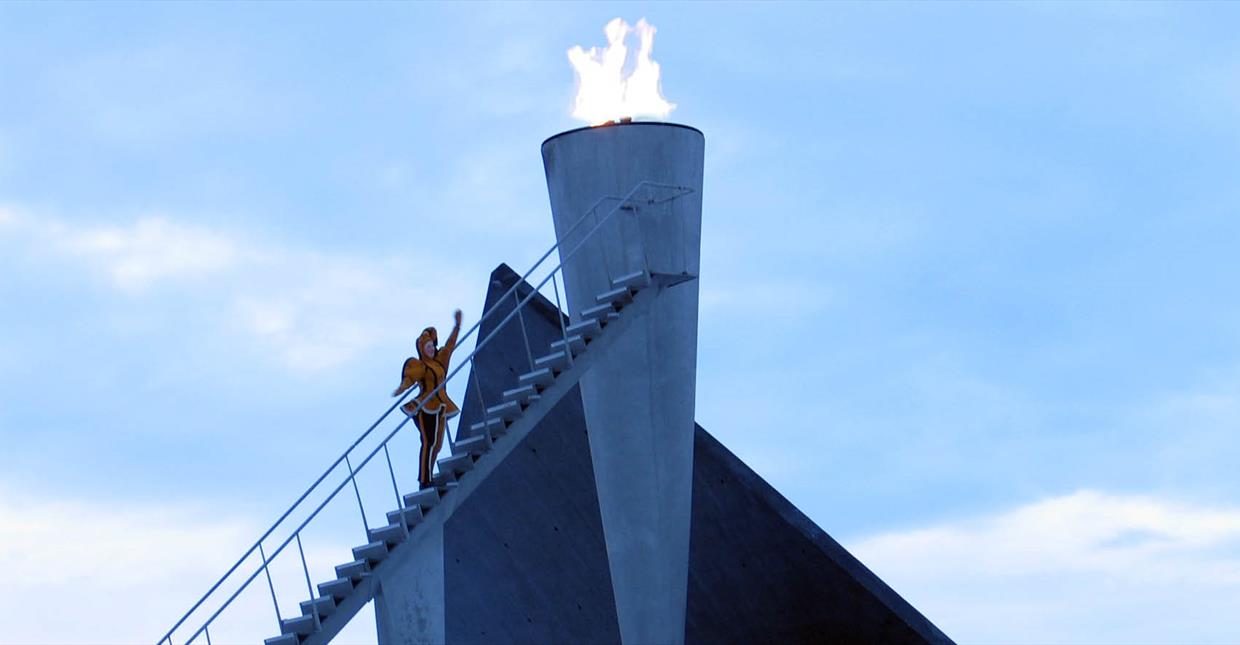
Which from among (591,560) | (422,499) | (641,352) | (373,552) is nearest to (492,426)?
(422,499)

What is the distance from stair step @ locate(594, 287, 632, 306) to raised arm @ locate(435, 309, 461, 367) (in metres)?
1.72

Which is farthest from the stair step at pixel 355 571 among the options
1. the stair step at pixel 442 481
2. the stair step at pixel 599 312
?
the stair step at pixel 599 312

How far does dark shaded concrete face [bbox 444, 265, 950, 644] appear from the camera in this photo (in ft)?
78.9

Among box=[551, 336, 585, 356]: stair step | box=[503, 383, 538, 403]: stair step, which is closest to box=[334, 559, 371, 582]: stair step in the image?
box=[503, 383, 538, 403]: stair step

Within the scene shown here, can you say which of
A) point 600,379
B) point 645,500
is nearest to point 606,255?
point 600,379

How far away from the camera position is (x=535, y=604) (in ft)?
88.4

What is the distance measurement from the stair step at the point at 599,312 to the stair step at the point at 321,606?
3961mm

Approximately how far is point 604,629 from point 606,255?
23.2ft

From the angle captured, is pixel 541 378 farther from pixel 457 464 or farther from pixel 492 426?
pixel 457 464

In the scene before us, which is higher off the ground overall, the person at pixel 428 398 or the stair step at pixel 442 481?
the person at pixel 428 398

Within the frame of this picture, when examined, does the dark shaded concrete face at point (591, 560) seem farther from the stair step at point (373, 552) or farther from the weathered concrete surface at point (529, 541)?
the stair step at point (373, 552)

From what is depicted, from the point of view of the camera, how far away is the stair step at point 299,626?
20.1 meters

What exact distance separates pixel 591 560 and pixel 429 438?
5.66m

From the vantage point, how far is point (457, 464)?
818 inches
